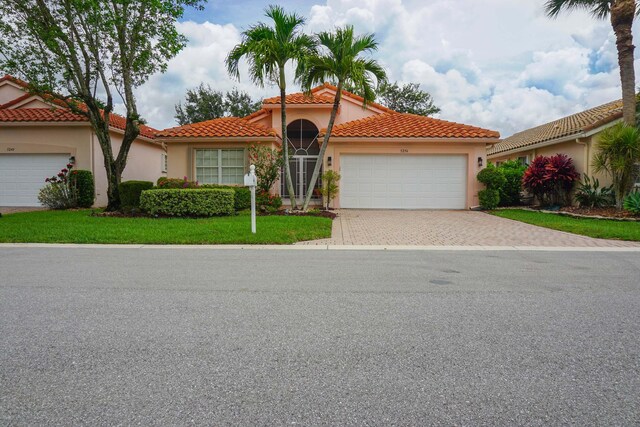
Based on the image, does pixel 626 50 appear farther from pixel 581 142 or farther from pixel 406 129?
pixel 406 129

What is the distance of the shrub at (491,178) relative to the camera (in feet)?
55.8

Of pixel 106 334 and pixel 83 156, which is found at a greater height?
pixel 83 156

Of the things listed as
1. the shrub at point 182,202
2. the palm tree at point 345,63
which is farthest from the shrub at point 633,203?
the shrub at point 182,202

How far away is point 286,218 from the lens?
13242mm

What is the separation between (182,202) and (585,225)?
12.0m

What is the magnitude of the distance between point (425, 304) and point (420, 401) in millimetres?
2157

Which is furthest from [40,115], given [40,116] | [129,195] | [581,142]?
[581,142]

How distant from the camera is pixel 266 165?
1677 centimetres

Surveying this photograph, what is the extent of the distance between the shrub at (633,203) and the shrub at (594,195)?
5.19 feet

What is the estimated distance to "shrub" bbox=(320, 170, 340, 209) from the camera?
17031mm

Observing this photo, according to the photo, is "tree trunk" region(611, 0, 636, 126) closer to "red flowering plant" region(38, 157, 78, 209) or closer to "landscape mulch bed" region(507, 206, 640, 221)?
"landscape mulch bed" region(507, 206, 640, 221)

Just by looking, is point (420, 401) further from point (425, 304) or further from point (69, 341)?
point (69, 341)

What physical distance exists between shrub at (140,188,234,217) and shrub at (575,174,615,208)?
1327 cm

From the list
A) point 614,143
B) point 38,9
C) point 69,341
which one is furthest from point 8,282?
point 614,143
